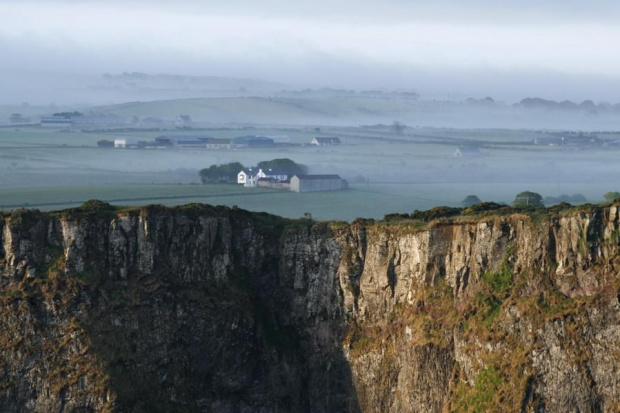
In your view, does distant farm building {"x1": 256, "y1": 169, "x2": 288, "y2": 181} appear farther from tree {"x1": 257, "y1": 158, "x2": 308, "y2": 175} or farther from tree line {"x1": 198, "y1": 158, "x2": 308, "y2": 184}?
tree {"x1": 257, "y1": 158, "x2": 308, "y2": 175}

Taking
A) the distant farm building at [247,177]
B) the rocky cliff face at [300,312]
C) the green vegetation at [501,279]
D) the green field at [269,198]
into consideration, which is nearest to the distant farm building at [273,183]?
the distant farm building at [247,177]

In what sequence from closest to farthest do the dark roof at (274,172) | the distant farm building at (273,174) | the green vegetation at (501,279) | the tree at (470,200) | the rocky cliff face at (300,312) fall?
the rocky cliff face at (300,312) < the green vegetation at (501,279) < the tree at (470,200) < the distant farm building at (273,174) < the dark roof at (274,172)

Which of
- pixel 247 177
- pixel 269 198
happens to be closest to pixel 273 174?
pixel 247 177

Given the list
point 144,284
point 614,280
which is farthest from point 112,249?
point 614,280

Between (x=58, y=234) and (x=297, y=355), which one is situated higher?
(x=58, y=234)

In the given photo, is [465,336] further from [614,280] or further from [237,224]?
[237,224]

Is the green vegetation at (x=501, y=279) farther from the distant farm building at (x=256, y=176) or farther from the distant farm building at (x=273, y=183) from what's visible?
the distant farm building at (x=256, y=176)

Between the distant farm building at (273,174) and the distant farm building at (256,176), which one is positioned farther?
the distant farm building at (273,174)

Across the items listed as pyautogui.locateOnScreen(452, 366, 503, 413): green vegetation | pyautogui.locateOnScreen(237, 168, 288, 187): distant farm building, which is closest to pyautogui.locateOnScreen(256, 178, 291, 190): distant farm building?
pyautogui.locateOnScreen(237, 168, 288, 187): distant farm building
